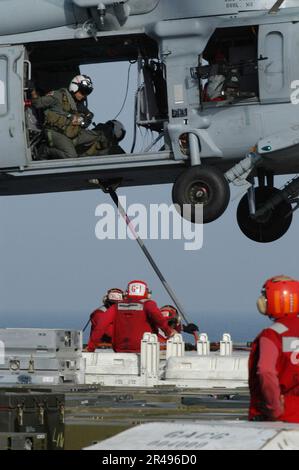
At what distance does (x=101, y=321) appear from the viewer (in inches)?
844

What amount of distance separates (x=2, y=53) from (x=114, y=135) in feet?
7.13

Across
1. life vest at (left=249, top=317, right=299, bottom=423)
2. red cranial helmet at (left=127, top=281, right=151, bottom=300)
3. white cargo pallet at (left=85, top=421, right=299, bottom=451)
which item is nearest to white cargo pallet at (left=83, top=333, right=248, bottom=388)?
red cranial helmet at (left=127, top=281, right=151, bottom=300)

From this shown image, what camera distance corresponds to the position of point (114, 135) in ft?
75.4

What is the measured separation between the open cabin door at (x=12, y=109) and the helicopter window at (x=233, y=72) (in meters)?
2.82

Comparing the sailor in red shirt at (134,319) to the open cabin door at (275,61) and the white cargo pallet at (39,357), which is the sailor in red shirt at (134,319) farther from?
the white cargo pallet at (39,357)

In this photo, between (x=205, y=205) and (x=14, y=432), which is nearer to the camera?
(x=14, y=432)

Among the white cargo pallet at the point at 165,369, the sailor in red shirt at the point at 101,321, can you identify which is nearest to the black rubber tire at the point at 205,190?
the sailor in red shirt at the point at 101,321

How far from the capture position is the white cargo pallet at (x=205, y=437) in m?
8.52

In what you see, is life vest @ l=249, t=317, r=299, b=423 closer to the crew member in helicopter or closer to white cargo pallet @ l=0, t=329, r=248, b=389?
white cargo pallet @ l=0, t=329, r=248, b=389

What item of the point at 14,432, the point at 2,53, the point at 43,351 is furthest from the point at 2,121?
the point at 14,432

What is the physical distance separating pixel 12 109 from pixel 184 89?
269 centimetres

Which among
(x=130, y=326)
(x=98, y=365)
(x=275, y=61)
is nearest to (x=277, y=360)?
(x=98, y=365)

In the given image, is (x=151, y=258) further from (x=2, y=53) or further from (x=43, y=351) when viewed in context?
(x=43, y=351)
